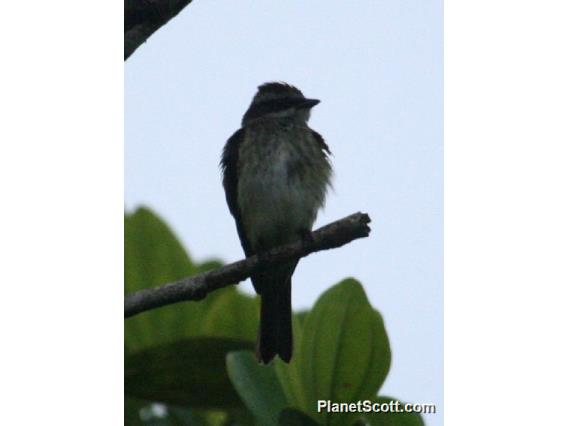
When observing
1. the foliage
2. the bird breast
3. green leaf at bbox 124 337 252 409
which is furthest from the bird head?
green leaf at bbox 124 337 252 409

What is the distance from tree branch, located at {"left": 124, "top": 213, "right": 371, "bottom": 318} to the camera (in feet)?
9.97

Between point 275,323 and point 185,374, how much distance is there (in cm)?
82

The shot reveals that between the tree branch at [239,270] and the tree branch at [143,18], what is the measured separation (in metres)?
0.85

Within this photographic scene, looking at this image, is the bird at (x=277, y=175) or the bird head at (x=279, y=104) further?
the bird head at (x=279, y=104)

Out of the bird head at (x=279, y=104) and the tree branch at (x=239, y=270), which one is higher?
the bird head at (x=279, y=104)

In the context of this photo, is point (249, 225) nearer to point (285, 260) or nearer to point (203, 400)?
point (285, 260)

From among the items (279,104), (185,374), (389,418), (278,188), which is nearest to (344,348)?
(389,418)

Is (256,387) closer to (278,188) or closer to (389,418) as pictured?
(389,418)

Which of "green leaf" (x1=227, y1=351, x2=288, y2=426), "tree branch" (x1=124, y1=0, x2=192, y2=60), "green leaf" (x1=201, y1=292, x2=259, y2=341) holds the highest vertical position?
"tree branch" (x1=124, y1=0, x2=192, y2=60)

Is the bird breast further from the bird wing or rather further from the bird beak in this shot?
the bird beak

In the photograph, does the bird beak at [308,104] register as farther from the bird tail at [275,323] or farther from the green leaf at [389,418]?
the green leaf at [389,418]

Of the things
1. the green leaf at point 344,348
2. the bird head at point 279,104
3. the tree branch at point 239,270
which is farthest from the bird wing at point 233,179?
the green leaf at point 344,348

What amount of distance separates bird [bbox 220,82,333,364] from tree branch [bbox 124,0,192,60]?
1.43 metres

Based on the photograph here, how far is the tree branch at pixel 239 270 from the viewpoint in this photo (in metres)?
3.04
